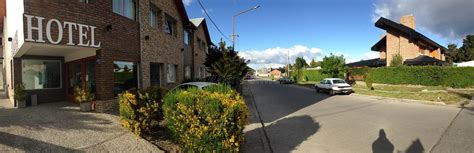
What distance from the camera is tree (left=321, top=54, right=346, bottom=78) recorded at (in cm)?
3406

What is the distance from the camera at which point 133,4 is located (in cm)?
1256

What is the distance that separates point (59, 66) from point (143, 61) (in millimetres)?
3539

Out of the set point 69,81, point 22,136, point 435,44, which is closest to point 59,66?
point 69,81

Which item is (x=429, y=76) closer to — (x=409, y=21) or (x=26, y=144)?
(x=409, y=21)

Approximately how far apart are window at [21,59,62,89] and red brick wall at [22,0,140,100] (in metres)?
3.50

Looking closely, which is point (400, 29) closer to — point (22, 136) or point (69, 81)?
point (69, 81)

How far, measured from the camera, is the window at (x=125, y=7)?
433 inches

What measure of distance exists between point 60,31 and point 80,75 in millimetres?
3550

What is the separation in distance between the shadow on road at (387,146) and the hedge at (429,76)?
69.1 feet

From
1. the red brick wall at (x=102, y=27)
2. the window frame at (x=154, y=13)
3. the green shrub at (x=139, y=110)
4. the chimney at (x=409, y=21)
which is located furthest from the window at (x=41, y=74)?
the chimney at (x=409, y=21)

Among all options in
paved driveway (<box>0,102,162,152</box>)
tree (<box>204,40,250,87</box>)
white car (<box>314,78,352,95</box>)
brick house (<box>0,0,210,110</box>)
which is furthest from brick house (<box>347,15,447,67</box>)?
paved driveway (<box>0,102,162,152</box>)

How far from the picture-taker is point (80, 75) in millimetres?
11266

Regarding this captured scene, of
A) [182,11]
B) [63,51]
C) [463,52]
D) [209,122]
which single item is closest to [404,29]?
[182,11]

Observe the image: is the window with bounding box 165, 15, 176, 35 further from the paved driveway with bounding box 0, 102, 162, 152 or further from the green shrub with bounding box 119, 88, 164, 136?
the green shrub with bounding box 119, 88, 164, 136
